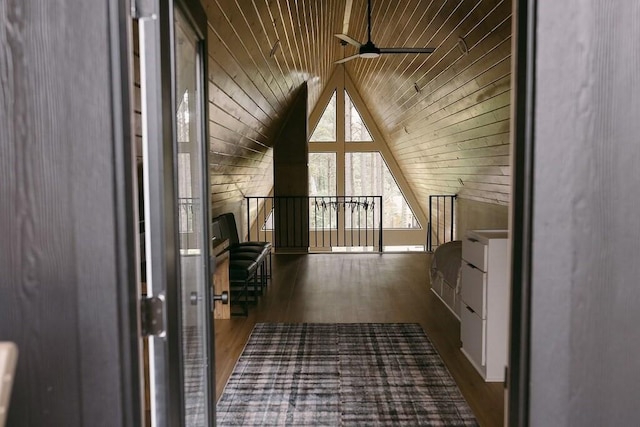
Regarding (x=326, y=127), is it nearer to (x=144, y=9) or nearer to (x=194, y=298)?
(x=194, y=298)

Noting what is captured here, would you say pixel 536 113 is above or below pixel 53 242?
above

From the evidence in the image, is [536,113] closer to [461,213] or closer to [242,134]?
[242,134]

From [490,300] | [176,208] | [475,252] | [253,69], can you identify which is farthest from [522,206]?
[253,69]

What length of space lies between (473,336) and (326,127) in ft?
24.7

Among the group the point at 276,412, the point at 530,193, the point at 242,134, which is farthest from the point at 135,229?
the point at 242,134

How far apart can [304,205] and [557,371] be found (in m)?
6.87

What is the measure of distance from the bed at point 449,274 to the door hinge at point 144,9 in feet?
10.2

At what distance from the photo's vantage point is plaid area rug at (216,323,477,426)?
2.66 metres

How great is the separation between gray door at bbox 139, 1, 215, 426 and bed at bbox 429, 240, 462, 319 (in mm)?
2550

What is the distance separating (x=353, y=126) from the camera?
1037cm

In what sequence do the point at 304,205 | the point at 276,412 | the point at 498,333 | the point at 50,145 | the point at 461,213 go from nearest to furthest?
the point at 50,145, the point at 276,412, the point at 498,333, the point at 461,213, the point at 304,205

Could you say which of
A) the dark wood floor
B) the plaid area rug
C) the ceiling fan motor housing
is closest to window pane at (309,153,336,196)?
the dark wood floor

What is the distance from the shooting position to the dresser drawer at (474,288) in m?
3.05

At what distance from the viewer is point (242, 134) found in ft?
17.2
